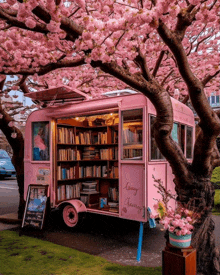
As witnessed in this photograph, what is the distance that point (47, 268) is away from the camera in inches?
185

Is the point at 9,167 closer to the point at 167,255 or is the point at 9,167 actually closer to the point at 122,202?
the point at 122,202

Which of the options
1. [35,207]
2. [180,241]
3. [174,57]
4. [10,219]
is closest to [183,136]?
[174,57]

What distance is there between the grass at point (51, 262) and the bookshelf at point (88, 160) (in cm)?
206

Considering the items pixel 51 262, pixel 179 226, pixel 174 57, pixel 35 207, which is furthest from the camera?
pixel 35 207

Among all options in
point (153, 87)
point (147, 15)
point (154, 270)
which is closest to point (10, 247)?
point (154, 270)

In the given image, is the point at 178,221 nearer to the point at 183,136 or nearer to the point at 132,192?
the point at 132,192

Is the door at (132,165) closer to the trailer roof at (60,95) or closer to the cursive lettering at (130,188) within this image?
the cursive lettering at (130,188)

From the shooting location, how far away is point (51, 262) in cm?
496

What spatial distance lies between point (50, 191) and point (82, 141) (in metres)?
1.85

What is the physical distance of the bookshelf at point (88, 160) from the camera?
7.90 metres

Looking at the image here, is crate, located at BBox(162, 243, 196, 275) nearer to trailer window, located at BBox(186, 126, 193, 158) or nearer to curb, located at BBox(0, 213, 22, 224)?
trailer window, located at BBox(186, 126, 193, 158)

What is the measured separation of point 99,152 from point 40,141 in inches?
71.3

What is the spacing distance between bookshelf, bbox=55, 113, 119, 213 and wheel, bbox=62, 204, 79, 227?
0.49 metres

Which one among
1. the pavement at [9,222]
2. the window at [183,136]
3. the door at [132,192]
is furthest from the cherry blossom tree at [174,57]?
the pavement at [9,222]
